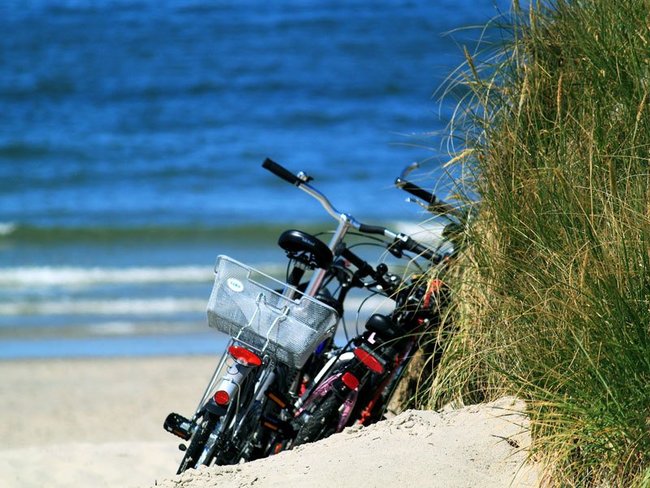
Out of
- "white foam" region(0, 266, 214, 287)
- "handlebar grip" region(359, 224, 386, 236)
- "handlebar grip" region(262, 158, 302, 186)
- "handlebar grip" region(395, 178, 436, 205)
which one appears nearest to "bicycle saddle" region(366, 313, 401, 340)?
"handlebar grip" region(359, 224, 386, 236)

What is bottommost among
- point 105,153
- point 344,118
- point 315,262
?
point 105,153

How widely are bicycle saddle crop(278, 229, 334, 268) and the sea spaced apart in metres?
0.62

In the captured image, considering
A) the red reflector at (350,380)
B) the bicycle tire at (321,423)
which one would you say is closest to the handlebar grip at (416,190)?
the red reflector at (350,380)

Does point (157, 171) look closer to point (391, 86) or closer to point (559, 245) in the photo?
point (391, 86)

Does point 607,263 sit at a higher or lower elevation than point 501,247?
higher

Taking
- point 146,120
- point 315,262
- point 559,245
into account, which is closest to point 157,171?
point 146,120

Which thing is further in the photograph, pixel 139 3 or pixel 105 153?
pixel 139 3

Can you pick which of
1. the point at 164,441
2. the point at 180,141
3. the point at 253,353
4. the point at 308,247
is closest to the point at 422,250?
the point at 308,247

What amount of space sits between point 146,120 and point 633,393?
632 inches

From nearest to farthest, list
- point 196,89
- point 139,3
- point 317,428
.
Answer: point 317,428, point 196,89, point 139,3

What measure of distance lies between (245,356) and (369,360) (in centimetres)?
53

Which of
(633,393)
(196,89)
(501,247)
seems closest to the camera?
(633,393)

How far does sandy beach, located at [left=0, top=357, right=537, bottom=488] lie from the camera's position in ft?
10.9

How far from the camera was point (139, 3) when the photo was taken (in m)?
26.2
